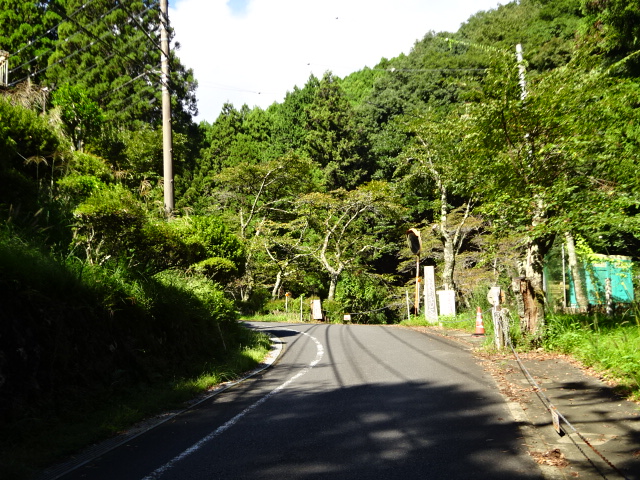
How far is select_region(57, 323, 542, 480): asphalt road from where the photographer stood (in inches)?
166

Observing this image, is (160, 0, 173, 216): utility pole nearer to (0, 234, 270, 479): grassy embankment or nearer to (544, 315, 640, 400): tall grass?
(0, 234, 270, 479): grassy embankment

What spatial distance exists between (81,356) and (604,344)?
27.8 feet

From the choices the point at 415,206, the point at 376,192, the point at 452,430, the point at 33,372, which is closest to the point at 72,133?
the point at 33,372

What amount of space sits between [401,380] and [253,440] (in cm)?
374

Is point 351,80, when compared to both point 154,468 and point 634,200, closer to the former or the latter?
point 634,200

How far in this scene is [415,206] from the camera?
125 ft

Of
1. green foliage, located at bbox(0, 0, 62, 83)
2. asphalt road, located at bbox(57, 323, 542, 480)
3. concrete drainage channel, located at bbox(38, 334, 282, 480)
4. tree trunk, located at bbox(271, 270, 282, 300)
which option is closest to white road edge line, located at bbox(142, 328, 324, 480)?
asphalt road, located at bbox(57, 323, 542, 480)

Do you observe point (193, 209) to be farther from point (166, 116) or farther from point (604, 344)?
point (604, 344)

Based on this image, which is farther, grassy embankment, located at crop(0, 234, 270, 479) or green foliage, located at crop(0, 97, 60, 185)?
green foliage, located at crop(0, 97, 60, 185)

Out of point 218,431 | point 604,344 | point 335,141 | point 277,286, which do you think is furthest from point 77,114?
point 335,141

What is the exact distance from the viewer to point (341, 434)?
17.1 feet

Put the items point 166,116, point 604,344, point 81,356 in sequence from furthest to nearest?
1. point 166,116
2. point 604,344
3. point 81,356

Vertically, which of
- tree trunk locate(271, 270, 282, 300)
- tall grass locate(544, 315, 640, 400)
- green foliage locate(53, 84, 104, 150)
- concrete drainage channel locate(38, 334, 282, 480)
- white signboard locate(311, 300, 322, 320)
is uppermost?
green foliage locate(53, 84, 104, 150)

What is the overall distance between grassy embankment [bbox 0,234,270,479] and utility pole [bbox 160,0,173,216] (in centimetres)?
286
